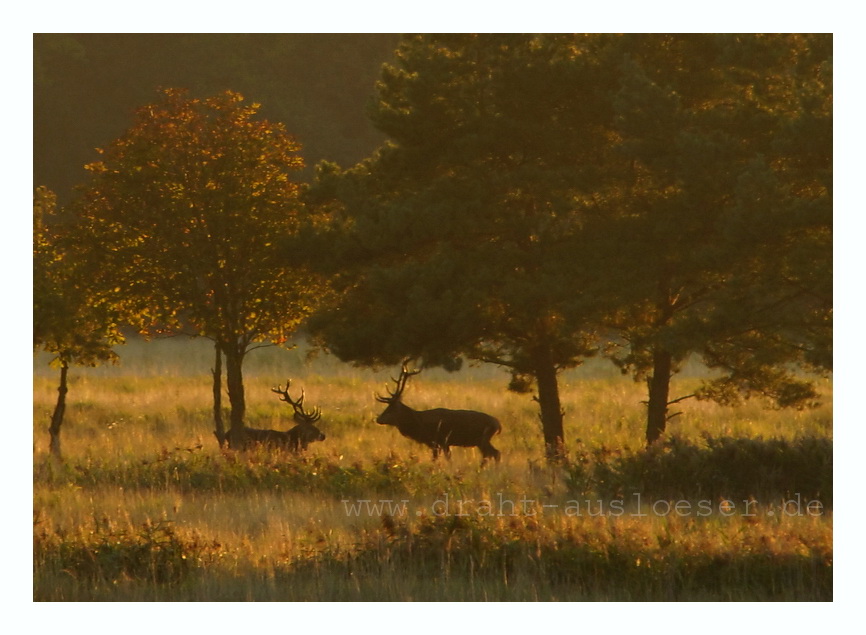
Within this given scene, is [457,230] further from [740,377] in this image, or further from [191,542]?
[191,542]

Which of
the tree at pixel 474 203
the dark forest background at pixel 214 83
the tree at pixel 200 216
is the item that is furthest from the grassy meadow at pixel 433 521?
the dark forest background at pixel 214 83

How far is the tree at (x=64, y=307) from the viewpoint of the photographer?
55.0ft

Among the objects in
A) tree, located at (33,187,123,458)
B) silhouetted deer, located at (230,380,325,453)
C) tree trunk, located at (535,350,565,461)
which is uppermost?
tree, located at (33,187,123,458)

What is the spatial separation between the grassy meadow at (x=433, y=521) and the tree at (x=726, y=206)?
1697 mm

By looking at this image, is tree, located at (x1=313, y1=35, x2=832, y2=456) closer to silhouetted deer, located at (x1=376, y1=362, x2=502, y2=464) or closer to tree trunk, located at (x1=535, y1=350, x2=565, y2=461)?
tree trunk, located at (x1=535, y1=350, x2=565, y2=461)

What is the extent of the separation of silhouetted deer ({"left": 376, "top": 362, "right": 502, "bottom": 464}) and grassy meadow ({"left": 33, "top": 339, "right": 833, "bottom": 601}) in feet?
0.90

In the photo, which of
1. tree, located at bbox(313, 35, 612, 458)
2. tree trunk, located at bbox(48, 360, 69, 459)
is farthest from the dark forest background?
tree, located at bbox(313, 35, 612, 458)

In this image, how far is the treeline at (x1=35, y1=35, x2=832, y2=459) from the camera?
52.3ft

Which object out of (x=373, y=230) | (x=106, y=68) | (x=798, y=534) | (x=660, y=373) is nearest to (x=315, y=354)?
(x=373, y=230)

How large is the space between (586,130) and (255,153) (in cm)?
484

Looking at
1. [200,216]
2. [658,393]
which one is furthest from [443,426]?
[200,216]

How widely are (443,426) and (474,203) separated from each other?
433cm

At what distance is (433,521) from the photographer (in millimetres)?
10797

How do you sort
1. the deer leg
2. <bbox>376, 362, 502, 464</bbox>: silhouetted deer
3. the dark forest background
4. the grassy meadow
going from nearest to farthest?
1. the grassy meadow
2. the deer leg
3. <bbox>376, 362, 502, 464</bbox>: silhouetted deer
4. the dark forest background
